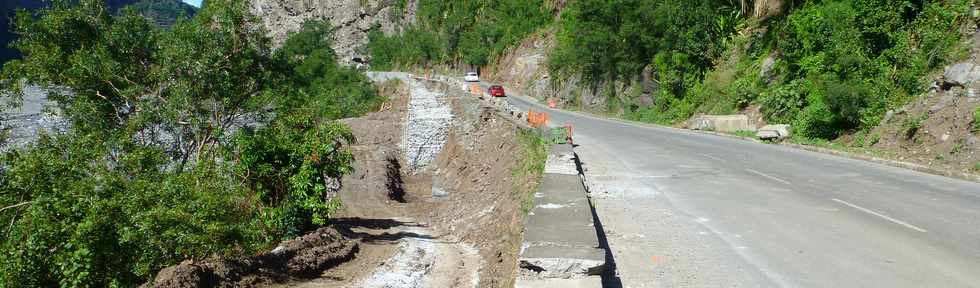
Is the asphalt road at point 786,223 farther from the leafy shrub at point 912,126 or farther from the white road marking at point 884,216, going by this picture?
the leafy shrub at point 912,126

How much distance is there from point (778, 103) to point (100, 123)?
21652 mm

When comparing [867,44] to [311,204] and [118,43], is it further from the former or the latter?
[118,43]

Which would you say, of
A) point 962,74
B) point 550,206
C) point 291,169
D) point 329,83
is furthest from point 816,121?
point 329,83

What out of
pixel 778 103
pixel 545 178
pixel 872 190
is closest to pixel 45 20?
pixel 545 178

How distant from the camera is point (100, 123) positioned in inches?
687

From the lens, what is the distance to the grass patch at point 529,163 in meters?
13.0

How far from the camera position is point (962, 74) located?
1714 cm

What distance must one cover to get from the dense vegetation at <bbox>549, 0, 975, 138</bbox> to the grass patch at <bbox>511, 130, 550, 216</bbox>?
9.08 meters

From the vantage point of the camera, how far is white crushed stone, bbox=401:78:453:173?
35.8m

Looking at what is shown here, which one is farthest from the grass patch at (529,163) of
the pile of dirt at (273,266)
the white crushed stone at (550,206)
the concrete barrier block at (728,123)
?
the concrete barrier block at (728,123)

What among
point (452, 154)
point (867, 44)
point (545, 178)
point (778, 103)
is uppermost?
point (867, 44)

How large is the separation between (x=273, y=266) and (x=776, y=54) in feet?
76.1

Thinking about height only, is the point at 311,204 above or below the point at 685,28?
below

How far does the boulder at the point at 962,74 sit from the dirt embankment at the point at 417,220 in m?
11.3
